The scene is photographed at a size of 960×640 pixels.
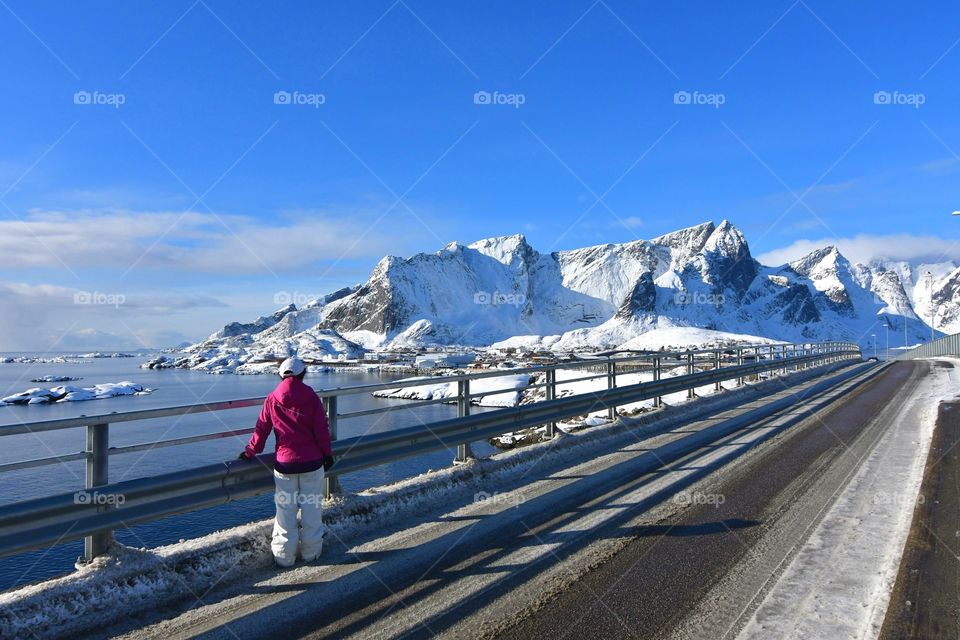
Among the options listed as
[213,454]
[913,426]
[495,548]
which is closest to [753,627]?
[495,548]

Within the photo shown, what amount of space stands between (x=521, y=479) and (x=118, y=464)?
16695mm

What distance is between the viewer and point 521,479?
8188mm

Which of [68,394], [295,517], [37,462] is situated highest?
[37,462]

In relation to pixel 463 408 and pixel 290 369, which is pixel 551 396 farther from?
pixel 290 369

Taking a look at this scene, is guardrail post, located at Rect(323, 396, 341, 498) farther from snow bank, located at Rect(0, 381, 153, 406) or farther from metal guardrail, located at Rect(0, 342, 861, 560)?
snow bank, located at Rect(0, 381, 153, 406)

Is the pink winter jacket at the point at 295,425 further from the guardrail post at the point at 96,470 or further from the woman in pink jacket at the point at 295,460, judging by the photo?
the guardrail post at the point at 96,470

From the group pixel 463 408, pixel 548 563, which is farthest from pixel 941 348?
pixel 548 563

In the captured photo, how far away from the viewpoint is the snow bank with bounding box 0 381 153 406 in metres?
54.7

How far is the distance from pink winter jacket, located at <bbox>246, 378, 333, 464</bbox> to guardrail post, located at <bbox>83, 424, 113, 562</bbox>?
1.11 meters

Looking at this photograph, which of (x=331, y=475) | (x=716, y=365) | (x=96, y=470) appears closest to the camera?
(x=96, y=470)

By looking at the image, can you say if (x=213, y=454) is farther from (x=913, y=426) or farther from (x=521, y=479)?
(x=913, y=426)

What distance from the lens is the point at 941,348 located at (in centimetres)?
5888

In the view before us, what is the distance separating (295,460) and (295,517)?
47 cm

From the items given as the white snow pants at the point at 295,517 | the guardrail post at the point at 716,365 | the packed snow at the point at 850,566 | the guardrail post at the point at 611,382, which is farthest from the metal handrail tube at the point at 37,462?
the guardrail post at the point at 716,365
